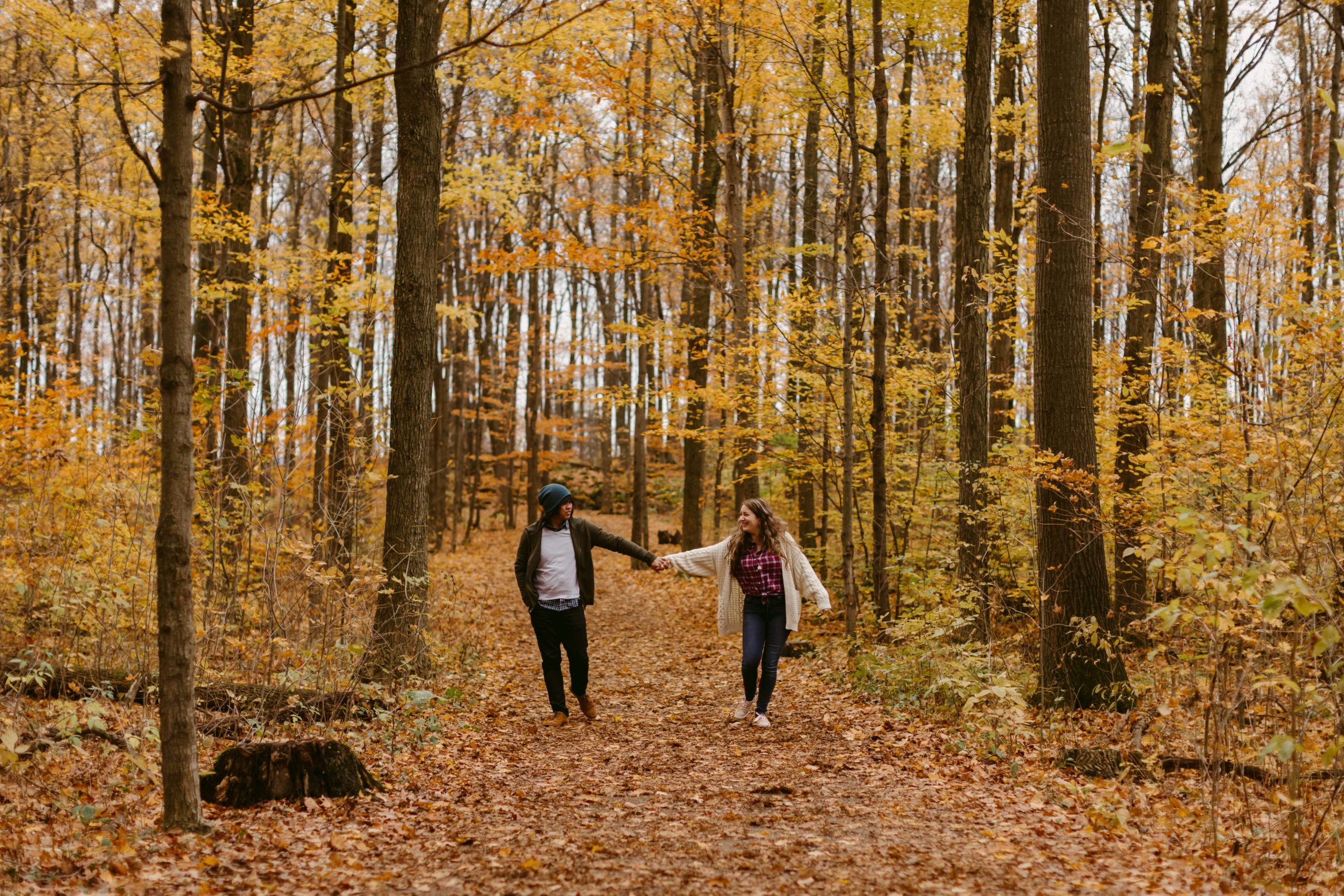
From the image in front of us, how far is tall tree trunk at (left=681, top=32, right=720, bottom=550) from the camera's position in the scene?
14.6 m

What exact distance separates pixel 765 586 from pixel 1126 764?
2.82 metres

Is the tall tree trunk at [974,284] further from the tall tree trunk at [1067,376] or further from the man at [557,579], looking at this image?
the man at [557,579]

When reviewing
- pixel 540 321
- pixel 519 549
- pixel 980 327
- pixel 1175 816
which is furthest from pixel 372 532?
pixel 540 321

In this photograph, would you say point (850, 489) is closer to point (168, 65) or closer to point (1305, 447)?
point (1305, 447)

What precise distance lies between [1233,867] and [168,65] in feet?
20.3

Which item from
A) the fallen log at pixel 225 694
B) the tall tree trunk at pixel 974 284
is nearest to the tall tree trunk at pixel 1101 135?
the tall tree trunk at pixel 974 284

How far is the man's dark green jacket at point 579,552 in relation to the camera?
7090 mm

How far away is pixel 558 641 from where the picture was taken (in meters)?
7.25

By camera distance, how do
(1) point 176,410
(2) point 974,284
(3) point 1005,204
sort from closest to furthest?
1. (1) point 176,410
2. (2) point 974,284
3. (3) point 1005,204

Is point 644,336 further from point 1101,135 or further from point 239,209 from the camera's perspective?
point 1101,135

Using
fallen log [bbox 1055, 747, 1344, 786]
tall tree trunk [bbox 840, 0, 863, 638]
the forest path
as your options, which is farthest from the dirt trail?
tall tree trunk [bbox 840, 0, 863, 638]

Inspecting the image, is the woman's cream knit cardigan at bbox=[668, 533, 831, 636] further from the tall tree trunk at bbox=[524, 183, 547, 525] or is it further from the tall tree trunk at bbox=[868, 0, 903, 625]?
the tall tree trunk at bbox=[524, 183, 547, 525]

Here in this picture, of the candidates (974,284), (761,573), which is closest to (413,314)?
(761,573)

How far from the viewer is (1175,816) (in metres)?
4.66
